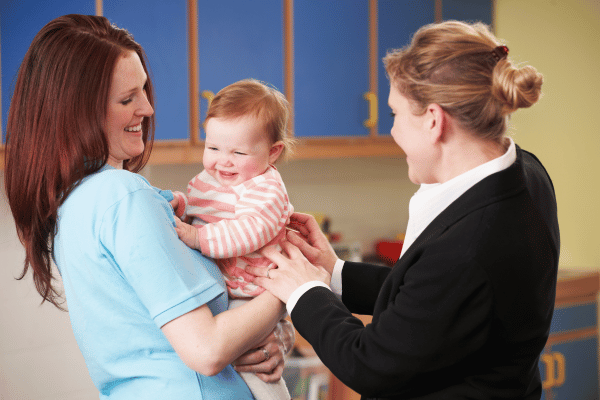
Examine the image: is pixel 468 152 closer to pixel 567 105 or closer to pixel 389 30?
pixel 389 30

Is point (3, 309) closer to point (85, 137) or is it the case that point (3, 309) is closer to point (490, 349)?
point (85, 137)

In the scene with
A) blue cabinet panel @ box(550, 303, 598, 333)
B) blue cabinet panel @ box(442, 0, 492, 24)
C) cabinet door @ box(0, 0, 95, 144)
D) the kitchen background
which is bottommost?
blue cabinet panel @ box(550, 303, 598, 333)

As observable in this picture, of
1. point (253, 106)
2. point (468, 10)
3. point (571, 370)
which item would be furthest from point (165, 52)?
point (571, 370)

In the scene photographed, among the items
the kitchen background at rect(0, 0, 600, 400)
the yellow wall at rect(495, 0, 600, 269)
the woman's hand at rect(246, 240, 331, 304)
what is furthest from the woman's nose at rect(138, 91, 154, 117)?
the yellow wall at rect(495, 0, 600, 269)

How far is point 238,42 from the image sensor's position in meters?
2.51

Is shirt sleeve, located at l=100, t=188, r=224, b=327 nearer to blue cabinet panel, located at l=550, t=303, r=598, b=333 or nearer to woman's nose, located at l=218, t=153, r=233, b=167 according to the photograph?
woman's nose, located at l=218, t=153, r=233, b=167

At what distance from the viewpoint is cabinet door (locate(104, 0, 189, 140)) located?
2.25 meters

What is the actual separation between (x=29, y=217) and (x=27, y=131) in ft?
0.52

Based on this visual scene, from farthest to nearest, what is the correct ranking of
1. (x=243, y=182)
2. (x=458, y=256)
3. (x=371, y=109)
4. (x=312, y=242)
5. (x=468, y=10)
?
(x=468, y=10) < (x=371, y=109) < (x=312, y=242) < (x=243, y=182) < (x=458, y=256)

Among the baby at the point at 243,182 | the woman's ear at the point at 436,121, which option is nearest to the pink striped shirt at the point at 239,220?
A: the baby at the point at 243,182

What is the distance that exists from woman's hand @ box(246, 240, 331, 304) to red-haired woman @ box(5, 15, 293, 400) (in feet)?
0.19

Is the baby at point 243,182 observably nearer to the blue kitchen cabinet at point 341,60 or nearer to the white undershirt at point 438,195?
the white undershirt at point 438,195

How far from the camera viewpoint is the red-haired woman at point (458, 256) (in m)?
0.94

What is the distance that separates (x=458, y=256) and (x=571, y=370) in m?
2.59
